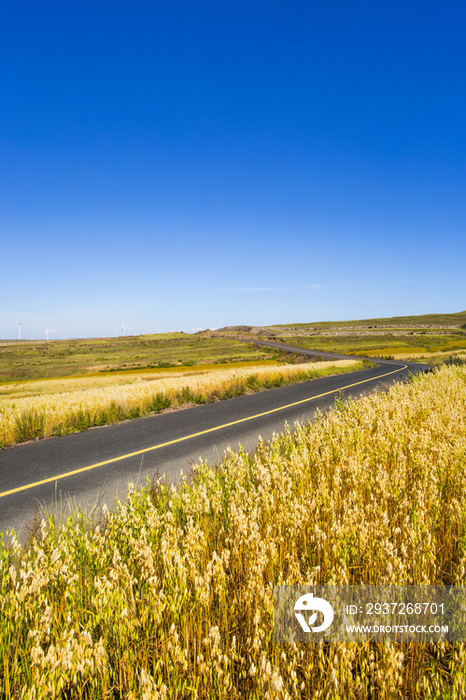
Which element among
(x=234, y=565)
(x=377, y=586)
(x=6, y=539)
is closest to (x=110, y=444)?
(x=6, y=539)

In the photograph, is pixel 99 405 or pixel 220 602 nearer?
pixel 220 602

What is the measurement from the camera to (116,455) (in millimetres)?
7762

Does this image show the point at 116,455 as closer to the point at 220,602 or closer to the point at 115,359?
the point at 220,602

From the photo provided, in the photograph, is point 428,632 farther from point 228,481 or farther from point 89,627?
point 228,481

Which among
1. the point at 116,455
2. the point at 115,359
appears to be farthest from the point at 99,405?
the point at 115,359

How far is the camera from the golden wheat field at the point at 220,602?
1.62 meters

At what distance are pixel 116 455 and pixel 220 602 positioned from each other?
6.19 m

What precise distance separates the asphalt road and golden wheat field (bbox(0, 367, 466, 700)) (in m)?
2.04

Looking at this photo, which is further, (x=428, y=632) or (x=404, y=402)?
(x=404, y=402)

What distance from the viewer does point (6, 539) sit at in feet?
14.0

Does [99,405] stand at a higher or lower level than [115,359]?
higher

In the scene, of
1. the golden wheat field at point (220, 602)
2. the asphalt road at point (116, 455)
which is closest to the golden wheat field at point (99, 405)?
the asphalt road at point (116, 455)

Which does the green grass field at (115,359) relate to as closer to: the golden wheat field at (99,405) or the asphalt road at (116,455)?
the golden wheat field at (99,405)

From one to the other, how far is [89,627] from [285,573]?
54.4 inches
